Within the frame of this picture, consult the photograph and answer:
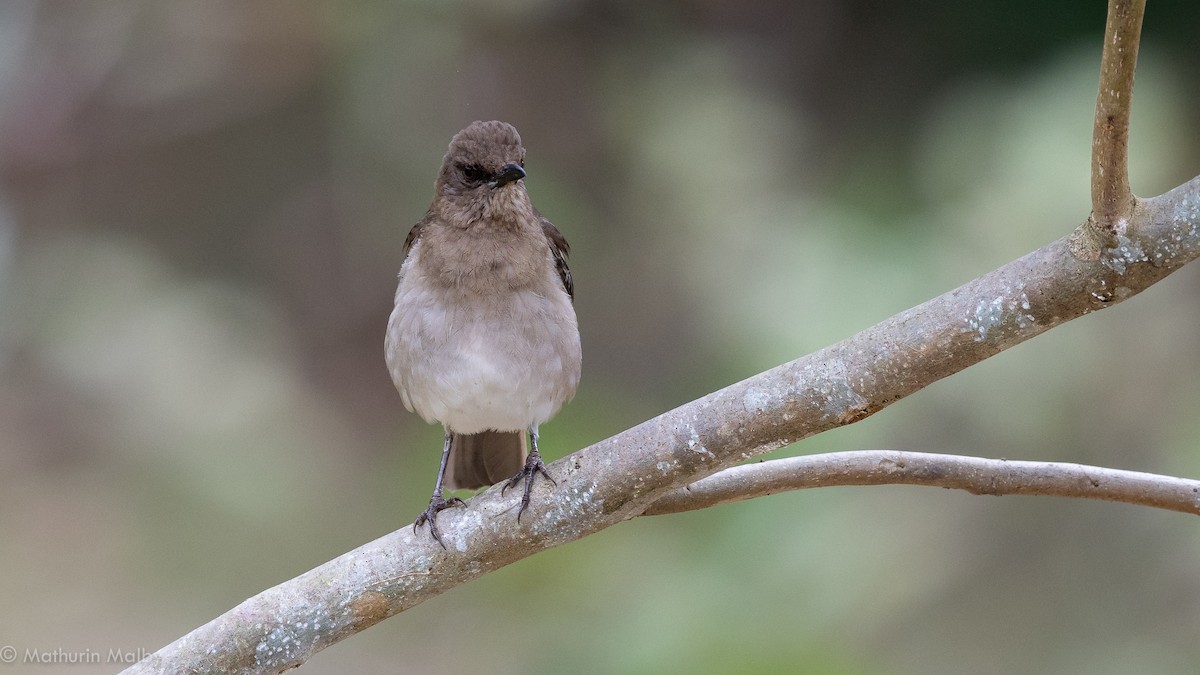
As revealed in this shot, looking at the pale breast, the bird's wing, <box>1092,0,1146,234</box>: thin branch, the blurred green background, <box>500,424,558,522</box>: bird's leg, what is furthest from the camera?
the blurred green background

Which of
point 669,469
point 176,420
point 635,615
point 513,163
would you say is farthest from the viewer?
point 176,420

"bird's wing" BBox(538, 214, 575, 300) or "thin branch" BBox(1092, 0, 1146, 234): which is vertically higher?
"bird's wing" BBox(538, 214, 575, 300)

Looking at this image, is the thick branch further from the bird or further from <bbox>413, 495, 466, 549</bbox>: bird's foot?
the bird

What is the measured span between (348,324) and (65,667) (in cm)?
246

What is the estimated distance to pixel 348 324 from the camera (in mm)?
6695

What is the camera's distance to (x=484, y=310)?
2.89m

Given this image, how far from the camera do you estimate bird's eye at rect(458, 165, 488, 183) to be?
299 cm

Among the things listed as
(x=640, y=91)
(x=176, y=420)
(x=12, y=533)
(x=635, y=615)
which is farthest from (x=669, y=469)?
(x=12, y=533)

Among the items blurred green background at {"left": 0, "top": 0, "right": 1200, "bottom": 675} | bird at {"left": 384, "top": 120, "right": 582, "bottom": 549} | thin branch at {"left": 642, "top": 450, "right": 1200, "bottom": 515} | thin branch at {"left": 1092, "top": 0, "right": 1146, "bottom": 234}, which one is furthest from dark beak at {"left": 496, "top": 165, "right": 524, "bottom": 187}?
blurred green background at {"left": 0, "top": 0, "right": 1200, "bottom": 675}

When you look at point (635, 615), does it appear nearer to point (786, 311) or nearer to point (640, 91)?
point (786, 311)

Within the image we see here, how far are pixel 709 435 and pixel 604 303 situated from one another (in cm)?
407

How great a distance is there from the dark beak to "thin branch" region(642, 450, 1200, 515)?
38.7 inches

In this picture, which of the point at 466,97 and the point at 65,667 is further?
the point at 466,97

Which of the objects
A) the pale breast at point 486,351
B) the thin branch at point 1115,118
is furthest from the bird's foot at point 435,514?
the thin branch at point 1115,118
